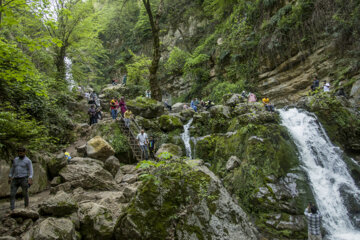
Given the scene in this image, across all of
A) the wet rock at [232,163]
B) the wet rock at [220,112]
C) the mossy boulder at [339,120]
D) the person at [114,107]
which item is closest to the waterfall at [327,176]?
the mossy boulder at [339,120]

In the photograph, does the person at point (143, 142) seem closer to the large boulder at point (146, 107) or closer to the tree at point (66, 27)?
the large boulder at point (146, 107)

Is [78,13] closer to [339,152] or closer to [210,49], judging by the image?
[210,49]

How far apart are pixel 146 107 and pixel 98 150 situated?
5869 mm

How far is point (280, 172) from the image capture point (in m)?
7.87

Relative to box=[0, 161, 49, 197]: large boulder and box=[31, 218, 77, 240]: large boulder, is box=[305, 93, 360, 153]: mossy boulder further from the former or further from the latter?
box=[0, 161, 49, 197]: large boulder

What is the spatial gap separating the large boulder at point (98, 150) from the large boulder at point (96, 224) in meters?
4.74

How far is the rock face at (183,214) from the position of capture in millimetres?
3021

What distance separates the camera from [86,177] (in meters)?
6.34

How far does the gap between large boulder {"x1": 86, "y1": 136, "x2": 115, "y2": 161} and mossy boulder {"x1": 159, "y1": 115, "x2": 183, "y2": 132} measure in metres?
4.52

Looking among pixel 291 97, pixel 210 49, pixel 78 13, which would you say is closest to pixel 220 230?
pixel 291 97

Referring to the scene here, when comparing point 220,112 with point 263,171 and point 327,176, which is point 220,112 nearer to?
point 263,171

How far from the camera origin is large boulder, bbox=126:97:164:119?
542 inches

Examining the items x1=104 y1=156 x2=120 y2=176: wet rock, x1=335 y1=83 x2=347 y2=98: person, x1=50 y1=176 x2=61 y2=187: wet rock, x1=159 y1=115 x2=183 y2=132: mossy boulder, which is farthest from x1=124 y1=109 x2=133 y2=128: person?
x1=335 y1=83 x2=347 y2=98: person

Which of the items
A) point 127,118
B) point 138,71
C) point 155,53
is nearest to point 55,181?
point 127,118
